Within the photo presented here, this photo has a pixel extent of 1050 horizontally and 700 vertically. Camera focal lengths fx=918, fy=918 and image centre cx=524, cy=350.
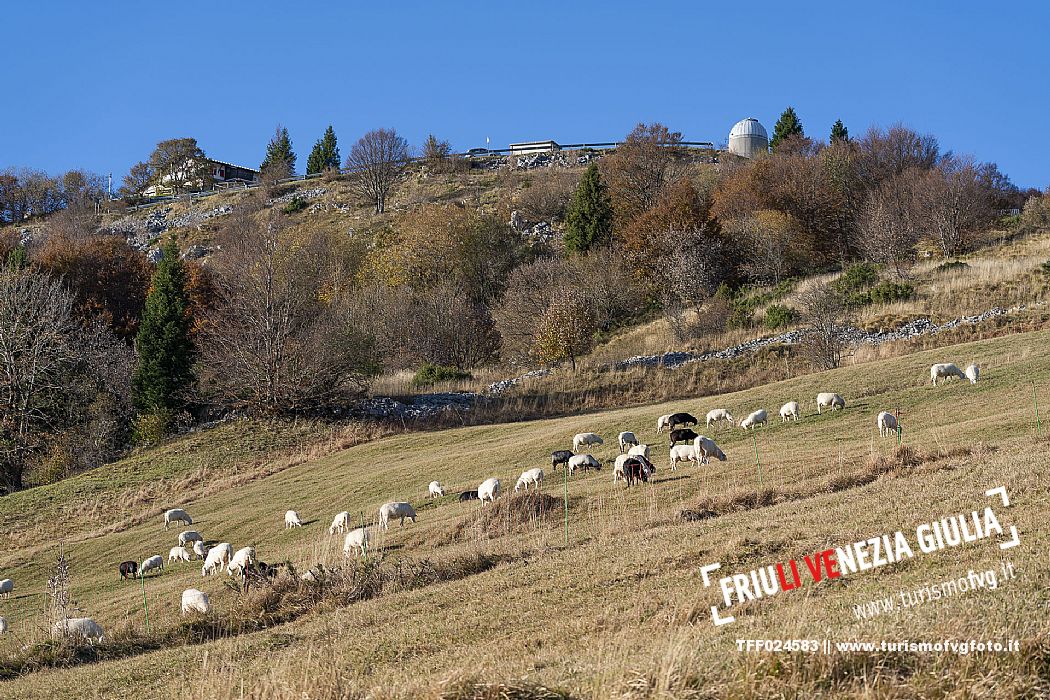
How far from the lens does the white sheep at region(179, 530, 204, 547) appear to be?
28.5 metres

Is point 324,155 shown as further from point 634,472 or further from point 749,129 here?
point 634,472

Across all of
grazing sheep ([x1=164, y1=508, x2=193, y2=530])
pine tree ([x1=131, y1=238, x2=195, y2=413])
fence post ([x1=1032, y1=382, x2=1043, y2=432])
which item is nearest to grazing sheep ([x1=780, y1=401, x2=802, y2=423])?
fence post ([x1=1032, y1=382, x2=1043, y2=432])

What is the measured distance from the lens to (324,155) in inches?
5915

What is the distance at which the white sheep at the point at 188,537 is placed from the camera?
1123 inches

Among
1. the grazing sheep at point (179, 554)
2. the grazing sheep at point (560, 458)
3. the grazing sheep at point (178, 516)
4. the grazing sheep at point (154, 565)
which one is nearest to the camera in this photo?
the grazing sheep at point (154, 565)

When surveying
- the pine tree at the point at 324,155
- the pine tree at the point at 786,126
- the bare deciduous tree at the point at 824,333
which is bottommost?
the bare deciduous tree at the point at 824,333

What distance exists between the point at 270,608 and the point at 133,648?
2137 mm

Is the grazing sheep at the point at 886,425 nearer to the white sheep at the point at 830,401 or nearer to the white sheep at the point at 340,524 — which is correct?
the white sheep at the point at 830,401

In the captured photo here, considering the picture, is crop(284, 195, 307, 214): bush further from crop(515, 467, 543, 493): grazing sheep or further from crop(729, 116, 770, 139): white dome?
crop(515, 467, 543, 493): grazing sheep

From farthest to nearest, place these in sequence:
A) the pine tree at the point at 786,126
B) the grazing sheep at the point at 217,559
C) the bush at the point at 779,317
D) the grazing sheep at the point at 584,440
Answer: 1. the pine tree at the point at 786,126
2. the bush at the point at 779,317
3. the grazing sheep at the point at 584,440
4. the grazing sheep at the point at 217,559

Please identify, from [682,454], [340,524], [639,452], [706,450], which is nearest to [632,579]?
[706,450]

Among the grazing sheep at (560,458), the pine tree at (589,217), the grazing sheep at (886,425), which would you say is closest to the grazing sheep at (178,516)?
the grazing sheep at (560,458)

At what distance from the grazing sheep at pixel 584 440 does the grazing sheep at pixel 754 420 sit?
4887 millimetres

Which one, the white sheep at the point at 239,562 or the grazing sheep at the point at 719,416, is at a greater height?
the grazing sheep at the point at 719,416
